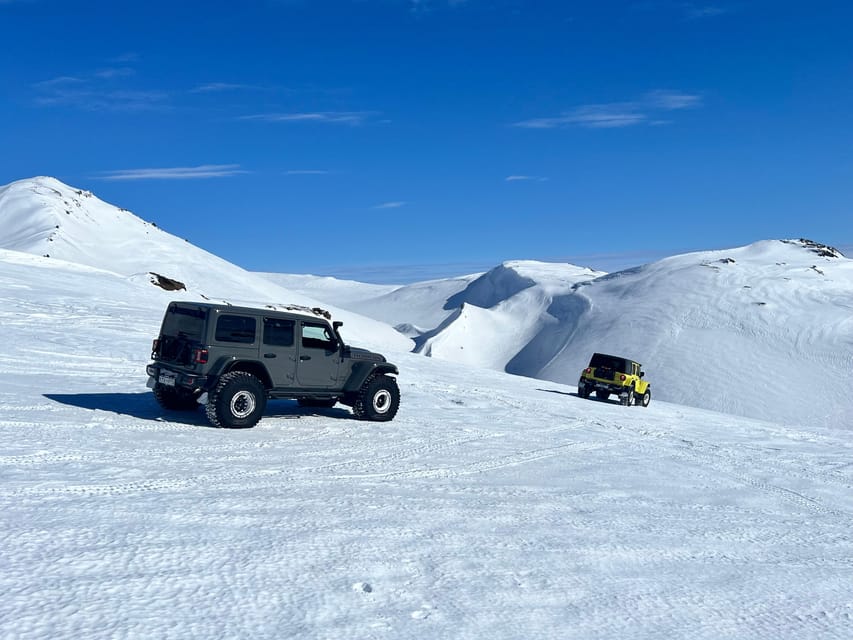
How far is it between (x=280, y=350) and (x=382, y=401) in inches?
91.6

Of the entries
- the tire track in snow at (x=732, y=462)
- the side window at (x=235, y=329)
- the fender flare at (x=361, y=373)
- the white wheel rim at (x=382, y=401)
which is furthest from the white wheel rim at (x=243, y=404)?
the tire track in snow at (x=732, y=462)

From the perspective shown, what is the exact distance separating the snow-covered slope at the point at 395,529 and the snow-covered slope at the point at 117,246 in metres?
34.3

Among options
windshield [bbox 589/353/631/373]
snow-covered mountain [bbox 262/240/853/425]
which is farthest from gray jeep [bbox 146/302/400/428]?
snow-covered mountain [bbox 262/240/853/425]

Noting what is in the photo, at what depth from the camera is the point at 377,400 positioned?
13.4 metres

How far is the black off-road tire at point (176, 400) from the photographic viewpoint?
12355mm

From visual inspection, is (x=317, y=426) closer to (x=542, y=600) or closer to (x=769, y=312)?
(x=542, y=600)

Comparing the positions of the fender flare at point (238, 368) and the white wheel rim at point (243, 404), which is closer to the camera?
the fender flare at point (238, 368)

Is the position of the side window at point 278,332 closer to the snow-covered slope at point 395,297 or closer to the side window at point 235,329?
the side window at point 235,329

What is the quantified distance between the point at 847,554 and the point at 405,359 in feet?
63.1

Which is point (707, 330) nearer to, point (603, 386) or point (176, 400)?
point (603, 386)

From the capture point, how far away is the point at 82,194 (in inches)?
2945

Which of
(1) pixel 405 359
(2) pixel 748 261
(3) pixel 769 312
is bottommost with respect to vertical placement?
(1) pixel 405 359

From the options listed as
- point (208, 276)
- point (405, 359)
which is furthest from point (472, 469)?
point (208, 276)

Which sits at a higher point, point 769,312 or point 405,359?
point 769,312
